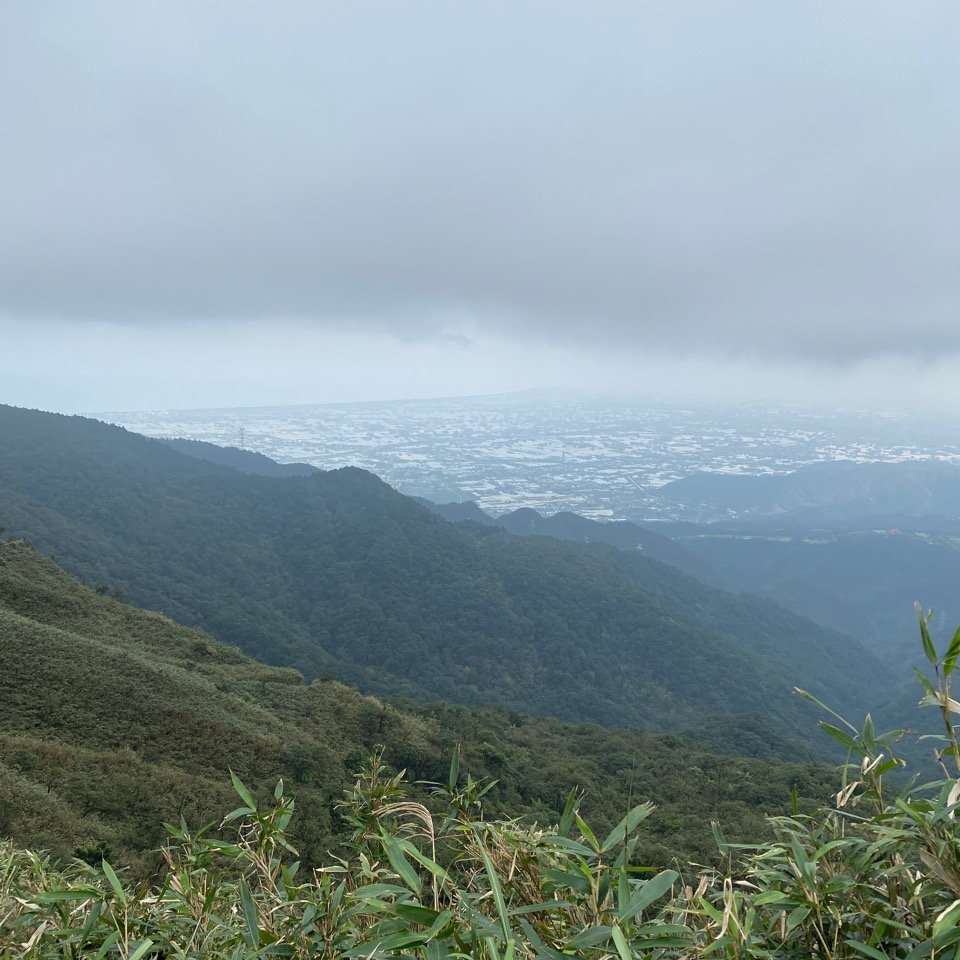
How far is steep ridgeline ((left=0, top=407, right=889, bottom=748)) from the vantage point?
6391cm

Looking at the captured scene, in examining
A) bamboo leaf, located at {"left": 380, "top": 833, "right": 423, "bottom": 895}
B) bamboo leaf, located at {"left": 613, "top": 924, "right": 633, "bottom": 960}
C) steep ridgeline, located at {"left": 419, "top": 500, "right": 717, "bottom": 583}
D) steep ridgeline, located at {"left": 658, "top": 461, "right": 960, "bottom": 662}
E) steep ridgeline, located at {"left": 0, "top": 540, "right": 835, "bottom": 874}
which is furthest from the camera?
steep ridgeline, located at {"left": 419, "top": 500, "right": 717, "bottom": 583}

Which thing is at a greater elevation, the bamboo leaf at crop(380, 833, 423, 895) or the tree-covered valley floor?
the bamboo leaf at crop(380, 833, 423, 895)

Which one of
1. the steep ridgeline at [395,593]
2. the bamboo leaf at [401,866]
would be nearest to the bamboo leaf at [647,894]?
the bamboo leaf at [401,866]

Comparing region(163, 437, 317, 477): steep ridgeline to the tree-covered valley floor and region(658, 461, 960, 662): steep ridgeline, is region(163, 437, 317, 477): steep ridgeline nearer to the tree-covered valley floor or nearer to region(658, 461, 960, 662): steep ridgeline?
region(658, 461, 960, 662): steep ridgeline

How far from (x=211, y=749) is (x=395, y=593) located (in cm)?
5773

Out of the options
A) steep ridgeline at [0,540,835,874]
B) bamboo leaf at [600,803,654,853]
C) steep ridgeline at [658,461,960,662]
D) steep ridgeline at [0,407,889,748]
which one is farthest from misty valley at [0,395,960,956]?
steep ridgeline at [658,461,960,662]

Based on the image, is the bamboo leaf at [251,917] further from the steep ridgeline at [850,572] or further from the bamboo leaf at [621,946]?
the steep ridgeline at [850,572]

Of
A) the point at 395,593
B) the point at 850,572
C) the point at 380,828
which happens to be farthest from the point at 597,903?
the point at 850,572

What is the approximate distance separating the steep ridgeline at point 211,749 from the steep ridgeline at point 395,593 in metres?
25.4

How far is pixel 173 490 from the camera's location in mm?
95750

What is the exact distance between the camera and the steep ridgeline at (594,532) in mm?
148000

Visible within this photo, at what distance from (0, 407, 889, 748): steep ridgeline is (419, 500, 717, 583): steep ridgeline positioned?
122 feet

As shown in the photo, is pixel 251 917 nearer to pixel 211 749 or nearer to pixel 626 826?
pixel 626 826

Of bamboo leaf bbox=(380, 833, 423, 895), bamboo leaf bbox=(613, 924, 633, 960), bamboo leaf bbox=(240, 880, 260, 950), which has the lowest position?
bamboo leaf bbox=(240, 880, 260, 950)
